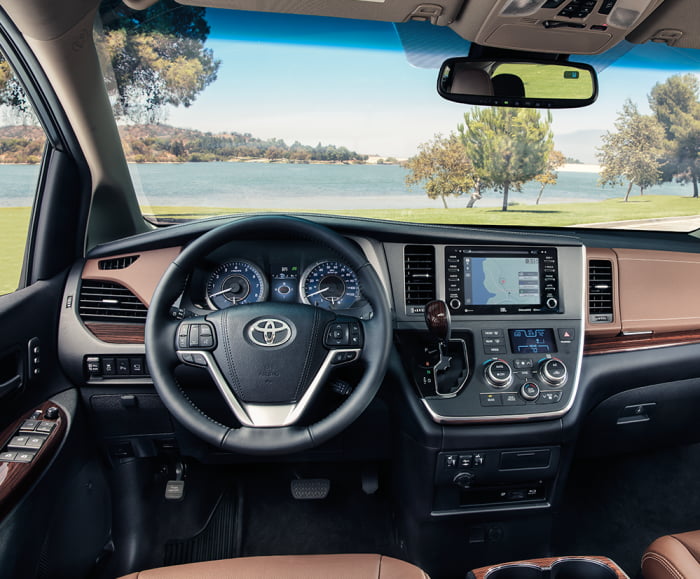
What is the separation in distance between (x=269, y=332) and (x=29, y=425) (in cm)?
91

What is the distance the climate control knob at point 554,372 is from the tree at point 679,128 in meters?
1.70

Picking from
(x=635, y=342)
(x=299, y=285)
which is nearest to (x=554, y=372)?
(x=635, y=342)

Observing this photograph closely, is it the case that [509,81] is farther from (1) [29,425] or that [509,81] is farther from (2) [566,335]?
(1) [29,425]

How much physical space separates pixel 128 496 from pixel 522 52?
254 centimetres

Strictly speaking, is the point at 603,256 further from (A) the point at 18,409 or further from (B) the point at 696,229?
(A) the point at 18,409

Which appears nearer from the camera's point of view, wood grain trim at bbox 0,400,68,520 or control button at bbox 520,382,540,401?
wood grain trim at bbox 0,400,68,520

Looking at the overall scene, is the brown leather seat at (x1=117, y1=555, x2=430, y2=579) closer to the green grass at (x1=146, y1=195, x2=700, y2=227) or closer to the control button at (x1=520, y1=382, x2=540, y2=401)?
the control button at (x1=520, y1=382, x2=540, y2=401)

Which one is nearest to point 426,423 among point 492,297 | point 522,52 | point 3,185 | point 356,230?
point 492,297

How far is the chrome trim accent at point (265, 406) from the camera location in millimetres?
1562

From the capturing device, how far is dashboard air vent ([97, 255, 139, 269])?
2.05 metres

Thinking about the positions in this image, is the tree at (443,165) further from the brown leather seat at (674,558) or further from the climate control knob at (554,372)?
the brown leather seat at (674,558)

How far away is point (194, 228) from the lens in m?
1.98

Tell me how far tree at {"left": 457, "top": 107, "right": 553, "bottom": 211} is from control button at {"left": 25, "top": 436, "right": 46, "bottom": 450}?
7.29 ft

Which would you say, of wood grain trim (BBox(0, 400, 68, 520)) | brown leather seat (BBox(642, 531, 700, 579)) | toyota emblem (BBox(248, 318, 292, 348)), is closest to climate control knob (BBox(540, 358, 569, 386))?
brown leather seat (BBox(642, 531, 700, 579))
